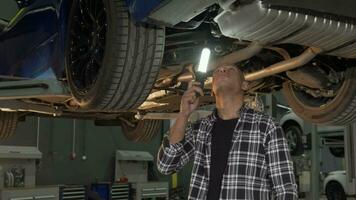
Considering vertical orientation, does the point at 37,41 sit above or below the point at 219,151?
above

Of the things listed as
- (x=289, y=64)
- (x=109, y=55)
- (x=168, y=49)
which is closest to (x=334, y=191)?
(x=289, y=64)

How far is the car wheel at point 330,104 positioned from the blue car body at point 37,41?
150 centimetres

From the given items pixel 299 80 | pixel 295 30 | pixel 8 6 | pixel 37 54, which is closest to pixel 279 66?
pixel 299 80

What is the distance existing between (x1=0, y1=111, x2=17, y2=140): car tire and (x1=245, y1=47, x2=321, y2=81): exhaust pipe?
2620 millimetres

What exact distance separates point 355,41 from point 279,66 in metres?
0.57

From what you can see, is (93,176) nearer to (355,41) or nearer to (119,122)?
(119,122)

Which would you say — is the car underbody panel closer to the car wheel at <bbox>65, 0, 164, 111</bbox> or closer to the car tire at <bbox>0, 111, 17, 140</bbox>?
the car wheel at <bbox>65, 0, 164, 111</bbox>

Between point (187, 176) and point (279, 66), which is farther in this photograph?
point (187, 176)

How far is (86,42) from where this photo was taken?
2473mm

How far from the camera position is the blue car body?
→ 275cm

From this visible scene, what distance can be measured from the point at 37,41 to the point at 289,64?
152cm

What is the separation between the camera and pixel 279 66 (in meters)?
2.65

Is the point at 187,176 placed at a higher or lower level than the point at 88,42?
lower

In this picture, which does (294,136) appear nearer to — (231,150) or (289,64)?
(289,64)
